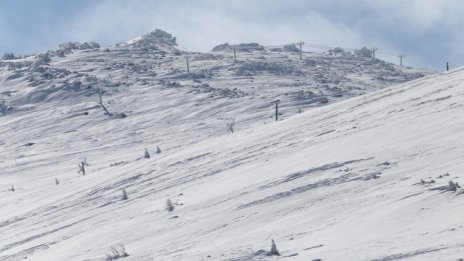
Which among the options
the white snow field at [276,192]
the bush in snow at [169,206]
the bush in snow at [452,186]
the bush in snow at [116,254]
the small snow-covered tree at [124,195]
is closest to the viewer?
the white snow field at [276,192]

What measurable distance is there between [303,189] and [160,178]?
7.74 m

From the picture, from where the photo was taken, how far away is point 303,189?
611 inches

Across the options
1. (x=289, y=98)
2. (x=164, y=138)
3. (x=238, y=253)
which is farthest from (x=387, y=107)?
(x=289, y=98)

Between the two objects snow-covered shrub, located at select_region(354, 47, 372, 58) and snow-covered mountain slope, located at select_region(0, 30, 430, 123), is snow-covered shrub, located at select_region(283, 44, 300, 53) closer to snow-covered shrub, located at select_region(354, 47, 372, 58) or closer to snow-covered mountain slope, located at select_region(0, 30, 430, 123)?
snow-covered mountain slope, located at select_region(0, 30, 430, 123)

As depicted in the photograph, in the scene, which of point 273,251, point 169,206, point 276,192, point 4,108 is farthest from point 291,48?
point 273,251

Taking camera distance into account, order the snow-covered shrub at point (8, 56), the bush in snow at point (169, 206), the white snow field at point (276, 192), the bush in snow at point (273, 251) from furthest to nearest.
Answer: the snow-covered shrub at point (8, 56), the bush in snow at point (169, 206), the white snow field at point (276, 192), the bush in snow at point (273, 251)

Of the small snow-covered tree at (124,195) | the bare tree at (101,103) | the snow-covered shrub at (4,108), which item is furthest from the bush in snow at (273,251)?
the snow-covered shrub at (4,108)

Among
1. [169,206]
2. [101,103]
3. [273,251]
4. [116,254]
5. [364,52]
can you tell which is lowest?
[116,254]

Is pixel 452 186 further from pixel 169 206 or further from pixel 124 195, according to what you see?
pixel 124 195

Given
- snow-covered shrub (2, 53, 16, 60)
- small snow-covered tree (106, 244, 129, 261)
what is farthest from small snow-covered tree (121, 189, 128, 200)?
snow-covered shrub (2, 53, 16, 60)

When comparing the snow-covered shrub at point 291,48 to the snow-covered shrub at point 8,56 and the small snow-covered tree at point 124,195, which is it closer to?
the snow-covered shrub at point 8,56

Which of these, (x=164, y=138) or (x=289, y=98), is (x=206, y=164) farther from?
(x=289, y=98)

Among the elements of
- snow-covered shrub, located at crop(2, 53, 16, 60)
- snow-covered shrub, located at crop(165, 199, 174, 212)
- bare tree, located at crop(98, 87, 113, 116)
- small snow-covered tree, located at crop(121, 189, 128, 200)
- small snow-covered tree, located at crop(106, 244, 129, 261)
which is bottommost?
small snow-covered tree, located at crop(106, 244, 129, 261)

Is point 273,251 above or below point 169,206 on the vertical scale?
below
